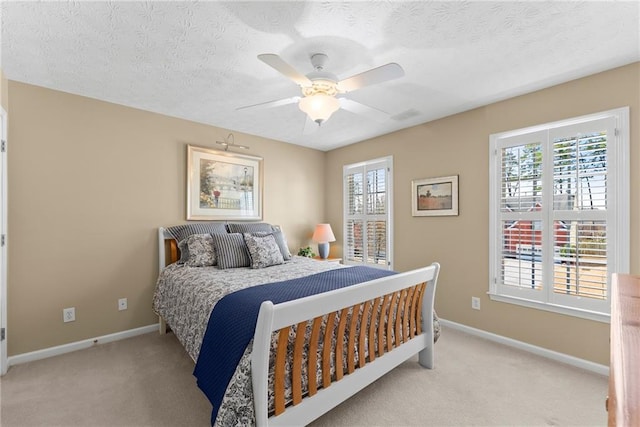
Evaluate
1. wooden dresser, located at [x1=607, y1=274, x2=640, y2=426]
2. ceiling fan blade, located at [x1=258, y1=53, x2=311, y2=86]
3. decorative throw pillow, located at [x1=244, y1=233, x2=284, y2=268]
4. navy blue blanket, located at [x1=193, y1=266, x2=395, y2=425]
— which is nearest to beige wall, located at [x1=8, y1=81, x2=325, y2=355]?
decorative throw pillow, located at [x1=244, y1=233, x2=284, y2=268]

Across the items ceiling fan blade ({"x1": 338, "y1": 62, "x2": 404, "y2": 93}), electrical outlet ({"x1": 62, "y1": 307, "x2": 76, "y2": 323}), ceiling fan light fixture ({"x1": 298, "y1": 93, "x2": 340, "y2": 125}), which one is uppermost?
ceiling fan blade ({"x1": 338, "y1": 62, "x2": 404, "y2": 93})

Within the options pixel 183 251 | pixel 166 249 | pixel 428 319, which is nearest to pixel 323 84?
→ pixel 428 319

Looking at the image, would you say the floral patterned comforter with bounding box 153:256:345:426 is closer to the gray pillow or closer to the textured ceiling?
the gray pillow

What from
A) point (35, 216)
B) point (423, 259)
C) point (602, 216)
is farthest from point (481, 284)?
point (35, 216)

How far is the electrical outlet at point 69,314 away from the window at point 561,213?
4118mm

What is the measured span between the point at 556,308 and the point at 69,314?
14.6ft

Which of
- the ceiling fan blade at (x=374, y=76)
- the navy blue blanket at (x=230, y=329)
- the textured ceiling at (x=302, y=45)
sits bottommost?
the navy blue blanket at (x=230, y=329)

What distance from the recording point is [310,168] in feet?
15.4

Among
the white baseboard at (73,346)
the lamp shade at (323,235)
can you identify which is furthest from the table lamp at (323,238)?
the white baseboard at (73,346)

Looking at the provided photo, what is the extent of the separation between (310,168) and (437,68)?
8.96ft

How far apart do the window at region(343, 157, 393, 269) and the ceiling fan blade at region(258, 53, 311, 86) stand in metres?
2.35

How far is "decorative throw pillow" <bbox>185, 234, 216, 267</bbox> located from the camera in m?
2.83

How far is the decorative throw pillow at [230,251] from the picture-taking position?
2823 mm

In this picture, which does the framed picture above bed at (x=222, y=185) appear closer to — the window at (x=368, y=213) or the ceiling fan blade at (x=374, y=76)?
the window at (x=368, y=213)
